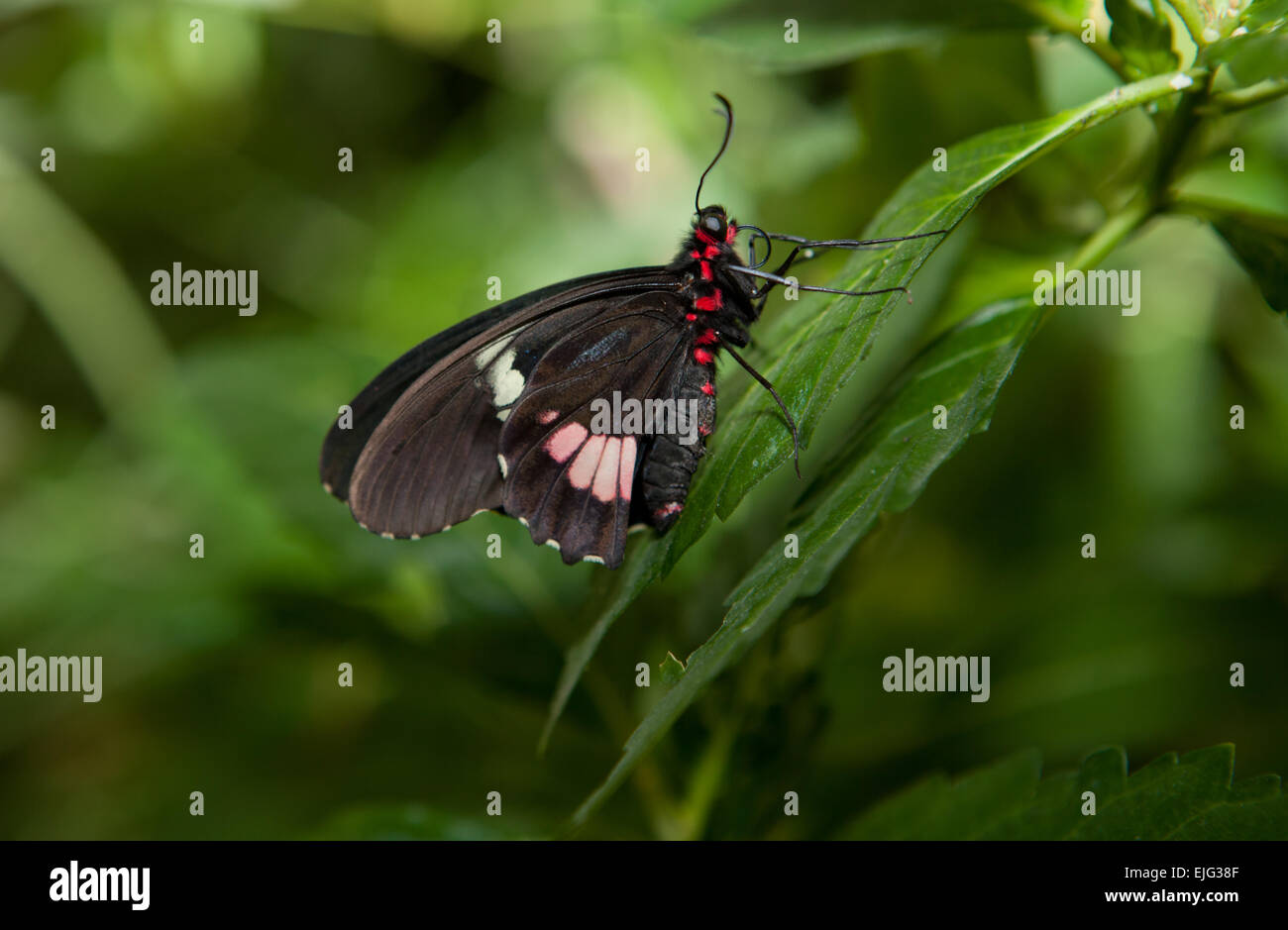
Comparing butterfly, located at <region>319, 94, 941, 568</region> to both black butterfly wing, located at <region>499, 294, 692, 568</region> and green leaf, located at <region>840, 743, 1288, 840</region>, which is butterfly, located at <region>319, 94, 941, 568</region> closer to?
black butterfly wing, located at <region>499, 294, 692, 568</region>

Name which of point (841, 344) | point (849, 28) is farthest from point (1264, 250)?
point (849, 28)

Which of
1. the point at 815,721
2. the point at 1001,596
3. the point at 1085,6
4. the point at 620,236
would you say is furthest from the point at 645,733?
the point at 620,236

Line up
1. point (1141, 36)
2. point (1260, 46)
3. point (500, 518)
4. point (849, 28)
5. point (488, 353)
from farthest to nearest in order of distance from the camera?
point (500, 518) < point (488, 353) < point (849, 28) < point (1141, 36) < point (1260, 46)

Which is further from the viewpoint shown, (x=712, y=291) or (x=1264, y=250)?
(x=712, y=291)

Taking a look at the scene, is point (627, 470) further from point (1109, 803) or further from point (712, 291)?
point (1109, 803)

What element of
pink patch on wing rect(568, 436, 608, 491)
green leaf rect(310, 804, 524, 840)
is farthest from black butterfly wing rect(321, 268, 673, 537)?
green leaf rect(310, 804, 524, 840)
